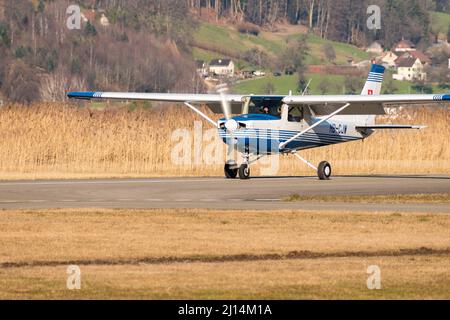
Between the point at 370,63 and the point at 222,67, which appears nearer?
the point at 222,67

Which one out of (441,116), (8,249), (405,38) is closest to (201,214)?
(8,249)

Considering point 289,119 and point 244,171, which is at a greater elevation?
point 289,119

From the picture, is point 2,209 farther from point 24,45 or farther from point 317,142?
point 24,45

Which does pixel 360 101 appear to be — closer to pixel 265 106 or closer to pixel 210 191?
pixel 265 106

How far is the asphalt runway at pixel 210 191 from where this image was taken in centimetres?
2261

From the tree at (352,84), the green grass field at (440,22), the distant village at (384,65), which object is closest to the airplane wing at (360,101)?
the distant village at (384,65)

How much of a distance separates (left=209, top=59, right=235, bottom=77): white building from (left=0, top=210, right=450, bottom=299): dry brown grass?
93559 mm

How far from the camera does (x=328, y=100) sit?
105 feet

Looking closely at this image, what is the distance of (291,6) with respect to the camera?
189125mm

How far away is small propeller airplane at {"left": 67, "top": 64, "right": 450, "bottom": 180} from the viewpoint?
3047 centimetres

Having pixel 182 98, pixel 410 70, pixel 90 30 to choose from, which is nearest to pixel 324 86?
pixel 90 30

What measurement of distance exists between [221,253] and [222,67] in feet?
361

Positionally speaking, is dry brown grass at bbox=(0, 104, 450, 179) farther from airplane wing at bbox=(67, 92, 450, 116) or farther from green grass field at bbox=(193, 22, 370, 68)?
green grass field at bbox=(193, 22, 370, 68)

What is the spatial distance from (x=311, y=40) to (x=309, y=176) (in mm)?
132087
